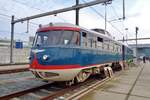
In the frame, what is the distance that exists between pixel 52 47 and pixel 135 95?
3.97m

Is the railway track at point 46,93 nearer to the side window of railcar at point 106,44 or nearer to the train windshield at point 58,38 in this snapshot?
the train windshield at point 58,38

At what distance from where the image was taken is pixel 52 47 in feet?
26.6

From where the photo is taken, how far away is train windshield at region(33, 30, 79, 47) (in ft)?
27.5

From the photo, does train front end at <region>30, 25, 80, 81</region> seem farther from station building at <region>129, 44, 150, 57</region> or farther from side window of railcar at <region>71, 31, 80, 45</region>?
station building at <region>129, 44, 150, 57</region>

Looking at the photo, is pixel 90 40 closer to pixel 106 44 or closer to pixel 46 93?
pixel 106 44

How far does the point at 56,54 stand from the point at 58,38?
2.65 feet

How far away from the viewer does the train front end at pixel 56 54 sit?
800cm

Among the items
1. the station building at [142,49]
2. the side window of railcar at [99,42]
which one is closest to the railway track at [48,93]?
the side window of railcar at [99,42]

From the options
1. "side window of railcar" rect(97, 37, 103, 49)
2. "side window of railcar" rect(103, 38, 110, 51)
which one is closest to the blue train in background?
"side window of railcar" rect(97, 37, 103, 49)

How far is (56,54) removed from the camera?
26.3ft

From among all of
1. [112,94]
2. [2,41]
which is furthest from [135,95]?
[2,41]

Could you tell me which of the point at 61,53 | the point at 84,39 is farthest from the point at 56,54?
the point at 84,39

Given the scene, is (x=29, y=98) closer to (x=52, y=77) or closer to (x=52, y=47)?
(x=52, y=77)

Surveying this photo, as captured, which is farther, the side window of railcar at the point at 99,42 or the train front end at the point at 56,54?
the side window of railcar at the point at 99,42
